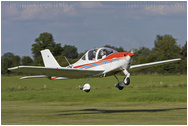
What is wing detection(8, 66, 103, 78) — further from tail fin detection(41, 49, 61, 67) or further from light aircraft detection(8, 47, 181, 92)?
tail fin detection(41, 49, 61, 67)

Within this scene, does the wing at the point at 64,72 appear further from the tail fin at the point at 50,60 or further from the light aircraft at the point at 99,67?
the tail fin at the point at 50,60

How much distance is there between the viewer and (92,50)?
22078 mm

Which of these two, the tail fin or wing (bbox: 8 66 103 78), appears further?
the tail fin

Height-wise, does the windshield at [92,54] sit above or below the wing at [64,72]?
above

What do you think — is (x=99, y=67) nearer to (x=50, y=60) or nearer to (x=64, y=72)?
(x=64, y=72)

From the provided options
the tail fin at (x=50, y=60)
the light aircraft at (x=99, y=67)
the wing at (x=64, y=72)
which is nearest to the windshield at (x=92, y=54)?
the light aircraft at (x=99, y=67)

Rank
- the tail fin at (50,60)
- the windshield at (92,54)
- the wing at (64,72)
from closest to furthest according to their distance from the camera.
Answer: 1. the wing at (64,72)
2. the windshield at (92,54)
3. the tail fin at (50,60)

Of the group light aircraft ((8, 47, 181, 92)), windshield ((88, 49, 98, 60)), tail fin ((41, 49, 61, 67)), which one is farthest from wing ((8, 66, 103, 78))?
tail fin ((41, 49, 61, 67))

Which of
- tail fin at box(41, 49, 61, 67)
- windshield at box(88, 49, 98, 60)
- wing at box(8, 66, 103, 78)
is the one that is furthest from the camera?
tail fin at box(41, 49, 61, 67)

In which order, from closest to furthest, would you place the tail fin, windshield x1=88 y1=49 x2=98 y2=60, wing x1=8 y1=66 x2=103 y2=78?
wing x1=8 y1=66 x2=103 y2=78
windshield x1=88 y1=49 x2=98 y2=60
the tail fin

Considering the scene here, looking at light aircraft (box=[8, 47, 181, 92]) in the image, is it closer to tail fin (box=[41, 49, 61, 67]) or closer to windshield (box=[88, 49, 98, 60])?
windshield (box=[88, 49, 98, 60])

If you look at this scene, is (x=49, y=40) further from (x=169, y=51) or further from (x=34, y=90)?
(x=34, y=90)

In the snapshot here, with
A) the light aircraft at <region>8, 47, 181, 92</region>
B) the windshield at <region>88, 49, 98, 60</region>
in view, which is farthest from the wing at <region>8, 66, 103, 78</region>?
the windshield at <region>88, 49, 98, 60</region>

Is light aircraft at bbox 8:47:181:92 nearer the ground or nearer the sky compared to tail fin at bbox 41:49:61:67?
nearer the ground
